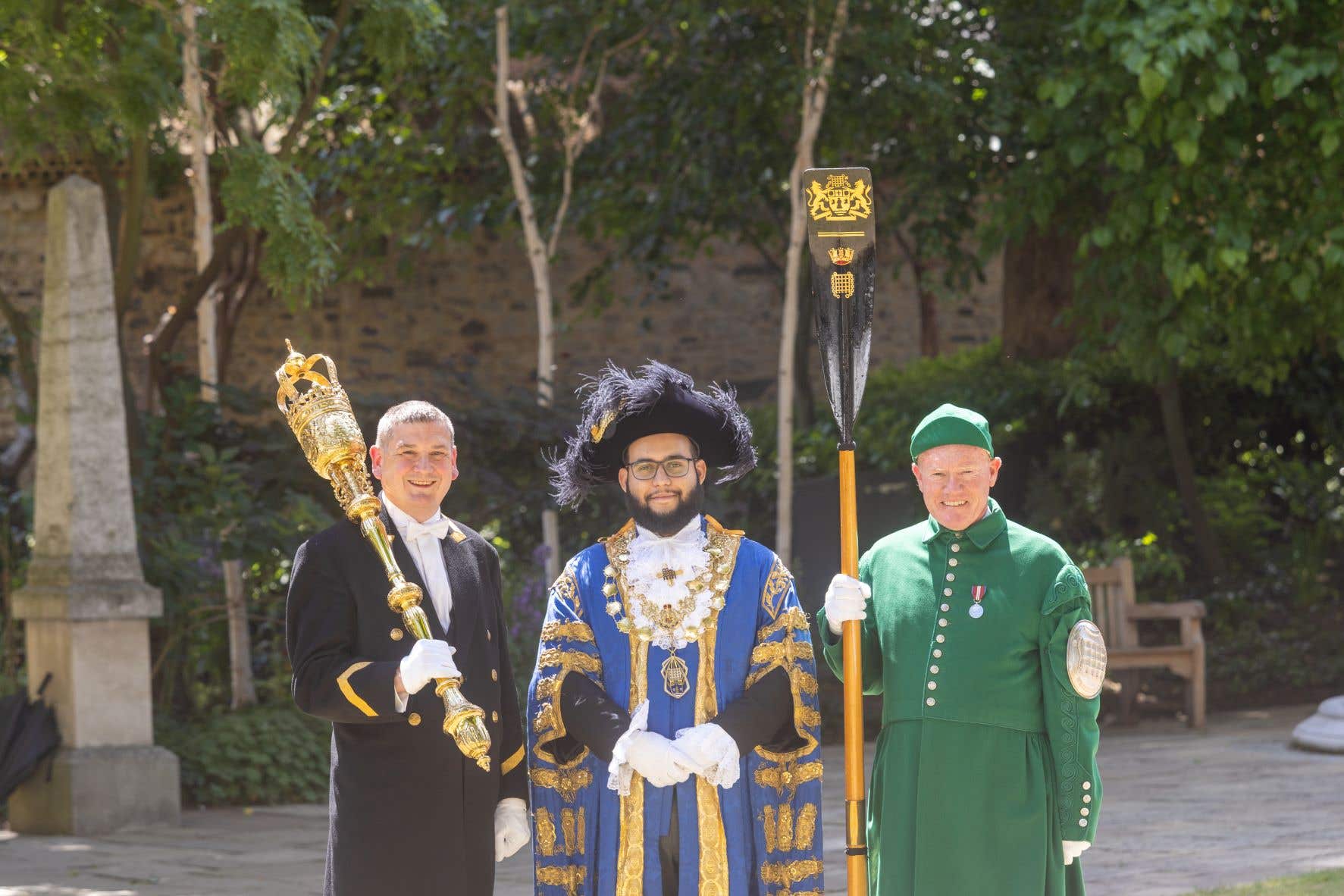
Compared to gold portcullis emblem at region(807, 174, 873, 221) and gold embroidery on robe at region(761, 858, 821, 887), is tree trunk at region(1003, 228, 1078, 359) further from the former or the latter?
gold embroidery on robe at region(761, 858, 821, 887)

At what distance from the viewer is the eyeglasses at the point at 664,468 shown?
140 inches

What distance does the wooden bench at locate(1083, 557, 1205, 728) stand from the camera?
9.37m

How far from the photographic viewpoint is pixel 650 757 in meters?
3.31

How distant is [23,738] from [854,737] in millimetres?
4518

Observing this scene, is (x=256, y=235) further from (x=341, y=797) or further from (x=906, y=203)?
(x=341, y=797)

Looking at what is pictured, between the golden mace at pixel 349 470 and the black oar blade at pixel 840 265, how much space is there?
104 cm

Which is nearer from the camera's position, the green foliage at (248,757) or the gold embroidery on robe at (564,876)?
the gold embroidery on robe at (564,876)

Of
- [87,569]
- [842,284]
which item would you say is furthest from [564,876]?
[87,569]

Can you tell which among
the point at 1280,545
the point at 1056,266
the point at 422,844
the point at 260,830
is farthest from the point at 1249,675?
the point at 422,844

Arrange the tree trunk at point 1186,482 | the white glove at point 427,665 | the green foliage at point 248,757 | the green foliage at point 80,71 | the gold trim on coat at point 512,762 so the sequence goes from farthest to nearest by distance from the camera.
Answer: the tree trunk at point 1186,482
the green foliage at point 248,757
the green foliage at point 80,71
the gold trim on coat at point 512,762
the white glove at point 427,665

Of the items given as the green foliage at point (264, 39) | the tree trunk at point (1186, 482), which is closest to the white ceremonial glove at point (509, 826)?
the green foliage at point (264, 39)

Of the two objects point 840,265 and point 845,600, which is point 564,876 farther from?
point 840,265

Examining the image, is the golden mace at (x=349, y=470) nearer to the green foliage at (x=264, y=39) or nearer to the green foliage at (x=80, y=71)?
the green foliage at (x=264, y=39)

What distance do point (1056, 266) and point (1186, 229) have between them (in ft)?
11.7
